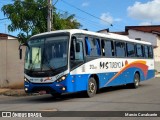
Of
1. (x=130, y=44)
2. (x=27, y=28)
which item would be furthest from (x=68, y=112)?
(x=27, y=28)

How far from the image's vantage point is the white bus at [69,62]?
53.6 feet

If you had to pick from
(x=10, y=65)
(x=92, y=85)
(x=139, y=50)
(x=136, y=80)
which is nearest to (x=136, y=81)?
(x=136, y=80)

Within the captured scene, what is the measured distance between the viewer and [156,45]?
56188mm

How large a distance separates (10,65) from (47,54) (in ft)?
37.3

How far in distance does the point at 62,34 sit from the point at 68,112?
4922 millimetres

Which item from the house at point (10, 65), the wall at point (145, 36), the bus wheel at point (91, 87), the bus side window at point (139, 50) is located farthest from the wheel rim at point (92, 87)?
the wall at point (145, 36)

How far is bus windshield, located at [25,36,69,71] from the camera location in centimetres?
1644

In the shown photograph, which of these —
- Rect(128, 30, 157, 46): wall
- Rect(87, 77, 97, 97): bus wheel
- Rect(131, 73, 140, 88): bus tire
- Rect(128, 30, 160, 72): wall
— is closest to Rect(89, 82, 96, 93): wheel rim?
Rect(87, 77, 97, 97): bus wheel

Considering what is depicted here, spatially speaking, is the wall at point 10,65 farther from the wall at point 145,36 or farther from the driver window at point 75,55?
the wall at point 145,36

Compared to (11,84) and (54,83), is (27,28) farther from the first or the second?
(54,83)

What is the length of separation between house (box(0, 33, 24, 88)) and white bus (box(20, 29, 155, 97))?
8878mm

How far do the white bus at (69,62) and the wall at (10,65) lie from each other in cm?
888

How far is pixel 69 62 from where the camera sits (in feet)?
53.8

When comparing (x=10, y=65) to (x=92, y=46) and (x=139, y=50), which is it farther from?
(x=92, y=46)
